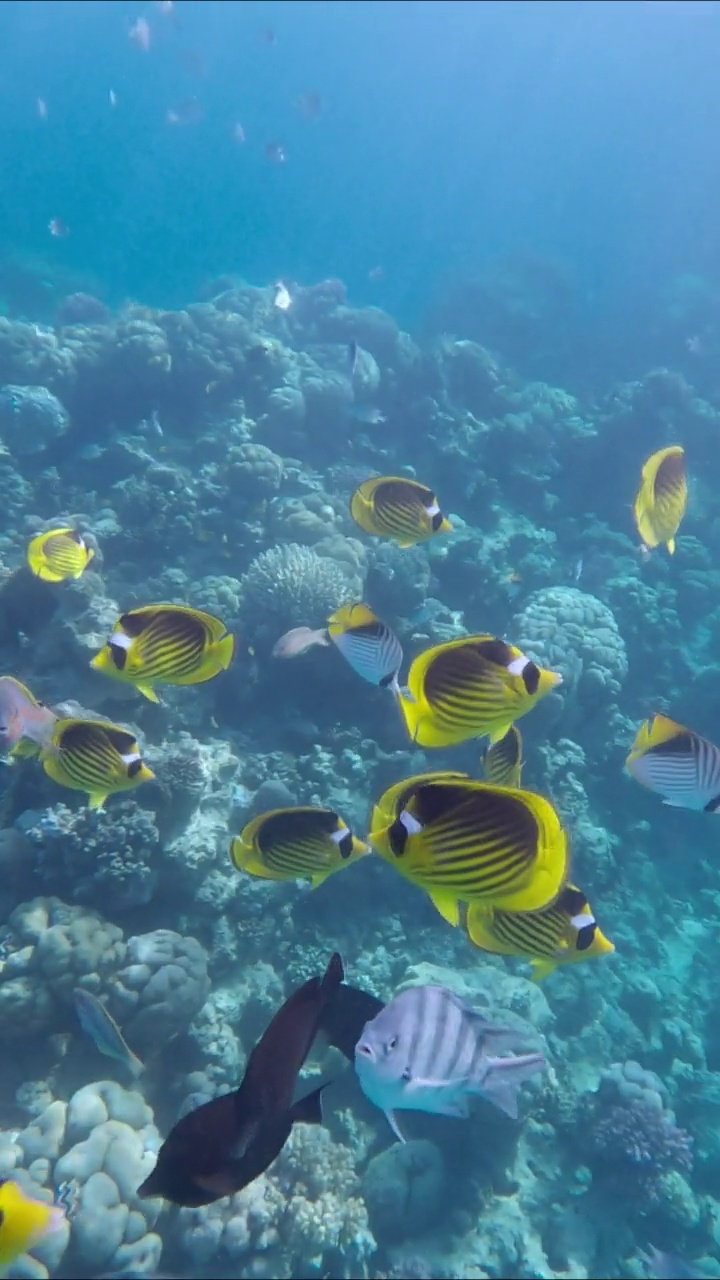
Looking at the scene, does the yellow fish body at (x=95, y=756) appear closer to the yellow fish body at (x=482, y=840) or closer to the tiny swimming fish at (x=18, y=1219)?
the tiny swimming fish at (x=18, y=1219)

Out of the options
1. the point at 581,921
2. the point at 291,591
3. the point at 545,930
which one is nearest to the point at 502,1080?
the point at 545,930

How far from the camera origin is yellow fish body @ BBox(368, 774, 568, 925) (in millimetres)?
1897

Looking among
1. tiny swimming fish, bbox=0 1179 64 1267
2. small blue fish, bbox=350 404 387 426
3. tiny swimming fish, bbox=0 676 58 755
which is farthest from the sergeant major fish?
small blue fish, bbox=350 404 387 426

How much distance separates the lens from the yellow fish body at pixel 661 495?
3.75 m


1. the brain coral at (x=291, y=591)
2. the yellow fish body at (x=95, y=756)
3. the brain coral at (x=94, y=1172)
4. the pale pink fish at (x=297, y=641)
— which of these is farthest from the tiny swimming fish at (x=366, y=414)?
the brain coral at (x=94, y=1172)

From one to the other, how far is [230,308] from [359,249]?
143 feet

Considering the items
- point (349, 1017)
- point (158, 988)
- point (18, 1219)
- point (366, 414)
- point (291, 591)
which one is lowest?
point (158, 988)

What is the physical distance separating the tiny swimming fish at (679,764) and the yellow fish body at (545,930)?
829 mm

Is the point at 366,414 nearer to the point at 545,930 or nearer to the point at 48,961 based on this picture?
the point at 48,961

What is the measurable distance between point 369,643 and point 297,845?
4.01ft

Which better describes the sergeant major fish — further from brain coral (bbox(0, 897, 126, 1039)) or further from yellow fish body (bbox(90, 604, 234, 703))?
brain coral (bbox(0, 897, 126, 1039))

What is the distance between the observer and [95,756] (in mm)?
3609

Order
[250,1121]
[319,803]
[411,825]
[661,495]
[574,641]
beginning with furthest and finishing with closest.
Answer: [574,641] → [319,803] → [661,495] → [250,1121] → [411,825]

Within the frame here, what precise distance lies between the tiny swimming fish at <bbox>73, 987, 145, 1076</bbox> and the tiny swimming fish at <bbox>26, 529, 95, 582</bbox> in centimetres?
338
